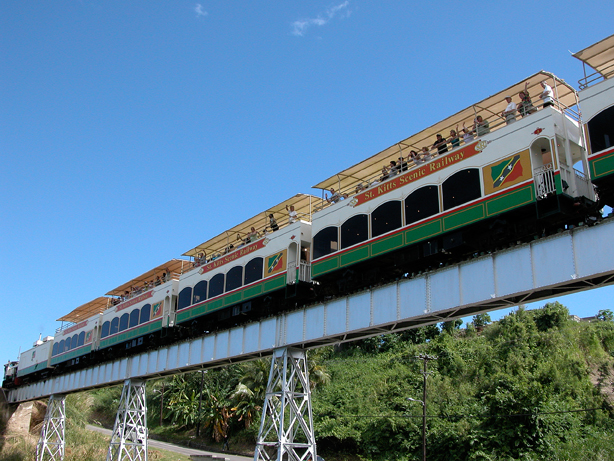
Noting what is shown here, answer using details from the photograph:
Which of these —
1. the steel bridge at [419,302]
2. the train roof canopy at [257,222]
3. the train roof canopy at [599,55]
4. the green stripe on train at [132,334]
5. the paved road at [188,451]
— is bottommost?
the paved road at [188,451]

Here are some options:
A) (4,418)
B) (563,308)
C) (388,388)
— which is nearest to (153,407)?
(4,418)

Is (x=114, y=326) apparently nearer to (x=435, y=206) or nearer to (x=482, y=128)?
(x=435, y=206)

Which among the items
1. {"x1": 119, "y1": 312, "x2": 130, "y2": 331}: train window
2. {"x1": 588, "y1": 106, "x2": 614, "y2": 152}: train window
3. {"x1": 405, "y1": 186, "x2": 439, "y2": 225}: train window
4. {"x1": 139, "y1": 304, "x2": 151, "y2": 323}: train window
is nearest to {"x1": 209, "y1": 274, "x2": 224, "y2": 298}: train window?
{"x1": 139, "y1": 304, "x2": 151, "y2": 323}: train window

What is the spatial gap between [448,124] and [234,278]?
11.5 metres

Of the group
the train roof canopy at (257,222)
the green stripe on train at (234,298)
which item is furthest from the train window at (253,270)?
the train roof canopy at (257,222)

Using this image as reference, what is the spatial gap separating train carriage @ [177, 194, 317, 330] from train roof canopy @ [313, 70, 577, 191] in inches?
98.1

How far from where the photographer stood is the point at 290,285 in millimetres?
21078

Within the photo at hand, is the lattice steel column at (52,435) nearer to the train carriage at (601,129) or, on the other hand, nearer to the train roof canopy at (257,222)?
the train roof canopy at (257,222)

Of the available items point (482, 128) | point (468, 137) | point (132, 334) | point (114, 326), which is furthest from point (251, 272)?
point (114, 326)

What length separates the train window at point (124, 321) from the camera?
33.8 metres

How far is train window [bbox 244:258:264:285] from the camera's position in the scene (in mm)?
23033

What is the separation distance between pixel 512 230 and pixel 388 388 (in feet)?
88.4

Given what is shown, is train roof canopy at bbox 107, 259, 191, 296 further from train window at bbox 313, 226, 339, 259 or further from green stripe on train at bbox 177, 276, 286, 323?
train window at bbox 313, 226, 339, 259

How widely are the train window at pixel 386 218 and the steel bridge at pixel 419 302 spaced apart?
182 centimetres
